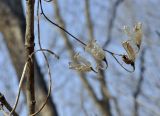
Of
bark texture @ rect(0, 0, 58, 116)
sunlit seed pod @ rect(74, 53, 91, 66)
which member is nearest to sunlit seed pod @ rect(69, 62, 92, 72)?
sunlit seed pod @ rect(74, 53, 91, 66)

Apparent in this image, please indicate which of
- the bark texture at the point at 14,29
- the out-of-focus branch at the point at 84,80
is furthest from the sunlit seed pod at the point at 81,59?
the out-of-focus branch at the point at 84,80

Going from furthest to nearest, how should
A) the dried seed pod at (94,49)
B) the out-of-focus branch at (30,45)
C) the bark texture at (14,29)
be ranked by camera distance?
the bark texture at (14,29) → the dried seed pod at (94,49) → the out-of-focus branch at (30,45)

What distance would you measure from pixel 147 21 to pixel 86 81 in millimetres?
1645

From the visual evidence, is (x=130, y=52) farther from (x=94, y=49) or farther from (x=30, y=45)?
(x=30, y=45)

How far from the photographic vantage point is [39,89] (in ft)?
10.5

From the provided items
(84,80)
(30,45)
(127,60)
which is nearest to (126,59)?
(127,60)

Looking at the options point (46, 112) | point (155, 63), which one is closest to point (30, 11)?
point (46, 112)

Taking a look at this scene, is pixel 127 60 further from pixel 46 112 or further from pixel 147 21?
pixel 147 21

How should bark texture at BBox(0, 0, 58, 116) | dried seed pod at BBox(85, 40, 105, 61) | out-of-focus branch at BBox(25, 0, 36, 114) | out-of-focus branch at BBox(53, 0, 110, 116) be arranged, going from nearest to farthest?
out-of-focus branch at BBox(25, 0, 36, 114)
dried seed pod at BBox(85, 40, 105, 61)
bark texture at BBox(0, 0, 58, 116)
out-of-focus branch at BBox(53, 0, 110, 116)

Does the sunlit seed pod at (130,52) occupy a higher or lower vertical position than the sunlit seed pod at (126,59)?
higher

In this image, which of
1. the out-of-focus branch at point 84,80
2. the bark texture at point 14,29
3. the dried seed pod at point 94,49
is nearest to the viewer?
the dried seed pod at point 94,49

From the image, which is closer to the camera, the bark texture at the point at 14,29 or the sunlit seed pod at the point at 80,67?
the sunlit seed pod at the point at 80,67

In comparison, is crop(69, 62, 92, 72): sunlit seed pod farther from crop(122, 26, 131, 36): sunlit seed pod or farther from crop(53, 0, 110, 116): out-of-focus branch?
crop(53, 0, 110, 116): out-of-focus branch

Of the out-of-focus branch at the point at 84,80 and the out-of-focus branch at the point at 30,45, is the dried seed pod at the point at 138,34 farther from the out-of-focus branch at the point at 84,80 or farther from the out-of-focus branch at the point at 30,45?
the out-of-focus branch at the point at 84,80
